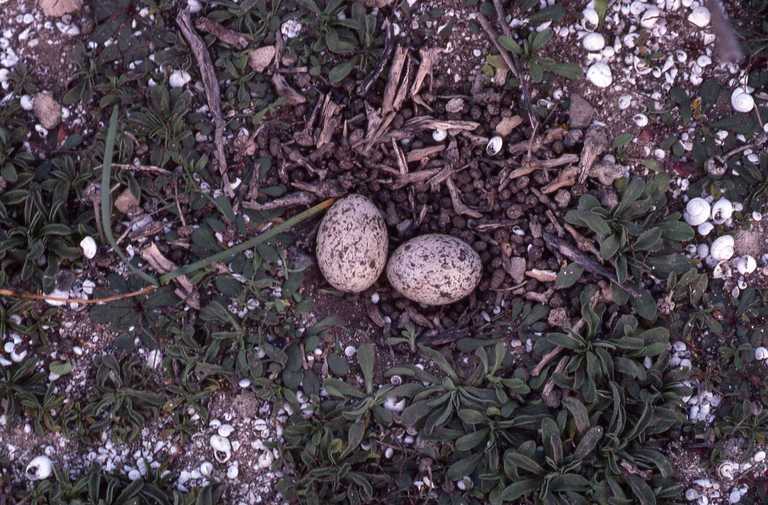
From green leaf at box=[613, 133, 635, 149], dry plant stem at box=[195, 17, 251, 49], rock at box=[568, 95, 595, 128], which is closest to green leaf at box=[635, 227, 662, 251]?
green leaf at box=[613, 133, 635, 149]

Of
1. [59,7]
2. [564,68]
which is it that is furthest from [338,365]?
[59,7]

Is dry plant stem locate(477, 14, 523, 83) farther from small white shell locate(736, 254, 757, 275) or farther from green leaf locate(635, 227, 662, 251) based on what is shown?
small white shell locate(736, 254, 757, 275)

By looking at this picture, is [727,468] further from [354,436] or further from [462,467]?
[354,436]

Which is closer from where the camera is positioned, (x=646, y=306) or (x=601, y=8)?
(x=646, y=306)

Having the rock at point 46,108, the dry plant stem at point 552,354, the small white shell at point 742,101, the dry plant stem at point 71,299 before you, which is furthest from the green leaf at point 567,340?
the rock at point 46,108

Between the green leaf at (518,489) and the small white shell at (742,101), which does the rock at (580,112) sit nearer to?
the small white shell at (742,101)

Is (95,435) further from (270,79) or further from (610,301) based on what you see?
(610,301)

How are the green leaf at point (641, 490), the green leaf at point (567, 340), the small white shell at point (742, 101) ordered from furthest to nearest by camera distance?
1. the small white shell at point (742, 101)
2. the green leaf at point (567, 340)
3. the green leaf at point (641, 490)
